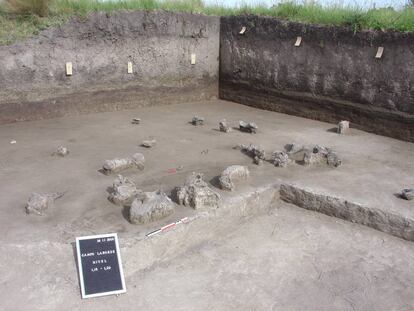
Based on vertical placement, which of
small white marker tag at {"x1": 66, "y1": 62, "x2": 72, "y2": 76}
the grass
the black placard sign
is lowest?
the black placard sign

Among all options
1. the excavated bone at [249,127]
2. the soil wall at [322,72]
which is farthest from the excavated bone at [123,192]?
the soil wall at [322,72]

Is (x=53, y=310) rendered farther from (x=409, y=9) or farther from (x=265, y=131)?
(x=409, y=9)

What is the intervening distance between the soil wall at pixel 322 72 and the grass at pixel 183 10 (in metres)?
0.15

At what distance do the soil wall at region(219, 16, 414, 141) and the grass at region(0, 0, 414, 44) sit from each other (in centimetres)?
15

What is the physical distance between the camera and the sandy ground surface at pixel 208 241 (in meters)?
2.64

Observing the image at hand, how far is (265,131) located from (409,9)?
276cm

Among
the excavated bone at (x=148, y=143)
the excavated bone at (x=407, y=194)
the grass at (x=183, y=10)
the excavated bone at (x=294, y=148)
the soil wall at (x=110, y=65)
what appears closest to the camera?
the excavated bone at (x=407, y=194)

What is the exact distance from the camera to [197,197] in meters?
3.33

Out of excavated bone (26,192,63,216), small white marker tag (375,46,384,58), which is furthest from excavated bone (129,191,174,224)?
small white marker tag (375,46,384,58)

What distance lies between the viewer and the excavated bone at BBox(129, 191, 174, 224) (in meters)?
3.10

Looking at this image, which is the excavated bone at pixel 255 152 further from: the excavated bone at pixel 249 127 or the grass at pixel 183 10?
the grass at pixel 183 10

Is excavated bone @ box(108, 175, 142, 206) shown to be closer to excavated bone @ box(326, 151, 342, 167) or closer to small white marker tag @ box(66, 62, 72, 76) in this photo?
excavated bone @ box(326, 151, 342, 167)

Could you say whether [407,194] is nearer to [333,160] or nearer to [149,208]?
[333,160]

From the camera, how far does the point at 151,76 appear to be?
7270mm
